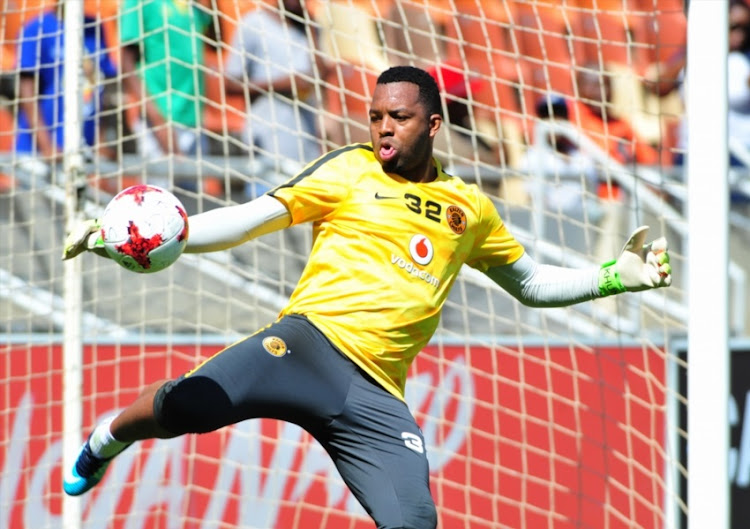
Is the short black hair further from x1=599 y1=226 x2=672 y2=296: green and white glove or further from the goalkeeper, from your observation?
x1=599 y1=226 x2=672 y2=296: green and white glove

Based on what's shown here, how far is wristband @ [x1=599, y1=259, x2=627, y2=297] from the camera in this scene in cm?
394

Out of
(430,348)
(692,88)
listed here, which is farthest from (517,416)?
(692,88)

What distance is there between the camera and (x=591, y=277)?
4.02 m

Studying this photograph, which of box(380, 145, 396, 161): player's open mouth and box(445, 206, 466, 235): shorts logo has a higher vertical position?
box(380, 145, 396, 161): player's open mouth

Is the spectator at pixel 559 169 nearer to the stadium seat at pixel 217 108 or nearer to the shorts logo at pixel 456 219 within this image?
the stadium seat at pixel 217 108

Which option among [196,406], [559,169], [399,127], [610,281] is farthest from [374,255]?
[559,169]

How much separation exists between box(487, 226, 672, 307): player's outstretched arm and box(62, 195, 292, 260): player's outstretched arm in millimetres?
904

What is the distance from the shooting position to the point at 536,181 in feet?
18.8

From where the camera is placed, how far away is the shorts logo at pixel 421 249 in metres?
3.72

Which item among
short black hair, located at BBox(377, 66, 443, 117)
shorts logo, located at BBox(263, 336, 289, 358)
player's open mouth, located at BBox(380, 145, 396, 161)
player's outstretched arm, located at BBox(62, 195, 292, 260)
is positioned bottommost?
shorts logo, located at BBox(263, 336, 289, 358)

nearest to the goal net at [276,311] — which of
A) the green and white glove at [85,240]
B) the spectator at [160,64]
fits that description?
the spectator at [160,64]

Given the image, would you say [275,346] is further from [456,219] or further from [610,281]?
[610,281]

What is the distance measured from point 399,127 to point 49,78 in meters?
2.86

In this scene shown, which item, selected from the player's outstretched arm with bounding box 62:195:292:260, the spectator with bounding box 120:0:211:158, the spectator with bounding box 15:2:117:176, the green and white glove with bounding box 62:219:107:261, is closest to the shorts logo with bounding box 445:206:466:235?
the player's outstretched arm with bounding box 62:195:292:260
